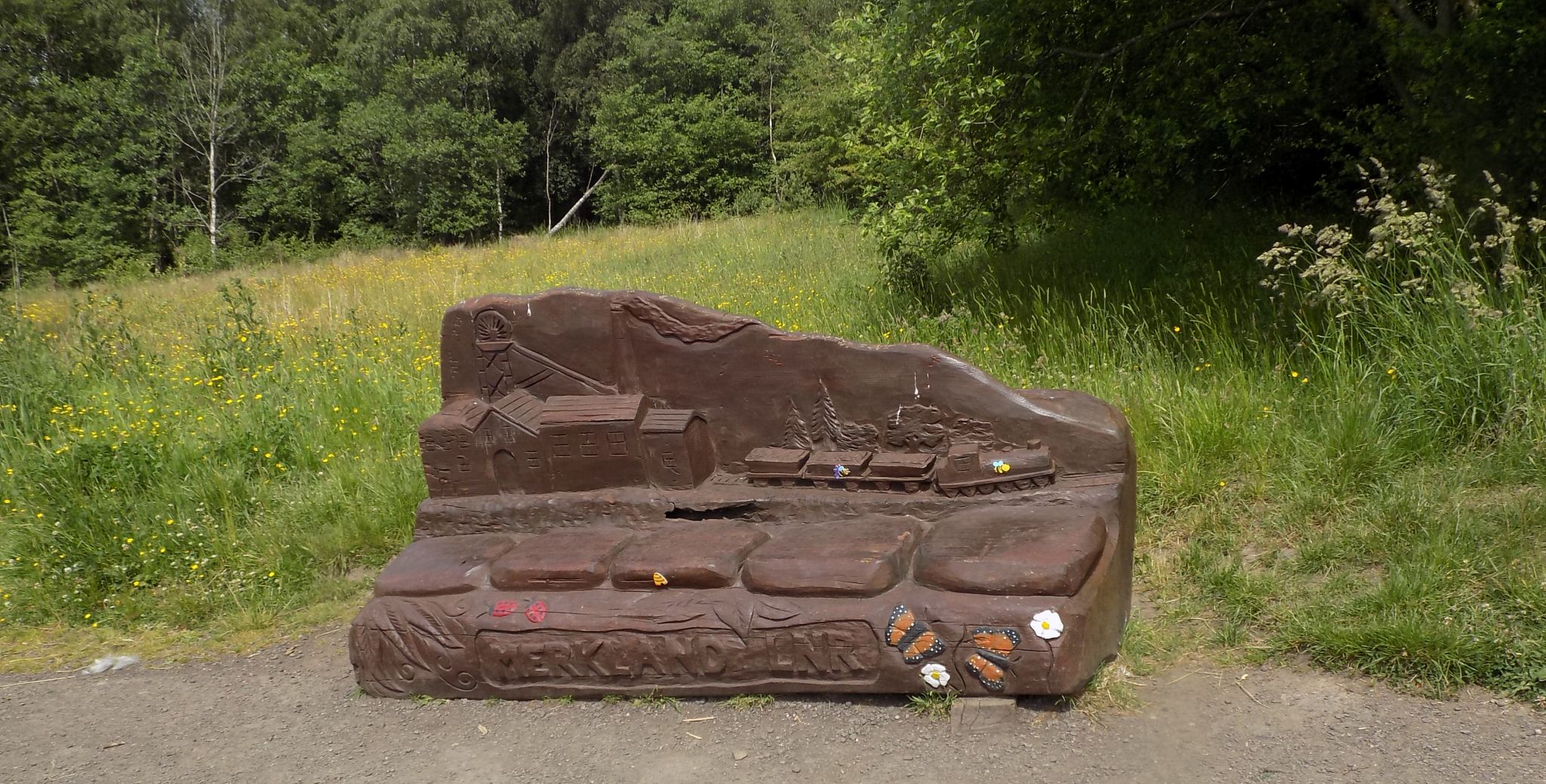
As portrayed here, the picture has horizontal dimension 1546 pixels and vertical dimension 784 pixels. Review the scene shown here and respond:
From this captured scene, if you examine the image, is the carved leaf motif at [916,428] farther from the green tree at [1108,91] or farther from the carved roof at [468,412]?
the green tree at [1108,91]

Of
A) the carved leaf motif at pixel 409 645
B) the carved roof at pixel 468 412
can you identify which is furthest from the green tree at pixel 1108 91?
the carved leaf motif at pixel 409 645

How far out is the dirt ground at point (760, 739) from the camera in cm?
321

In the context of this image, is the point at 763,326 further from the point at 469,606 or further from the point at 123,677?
the point at 123,677

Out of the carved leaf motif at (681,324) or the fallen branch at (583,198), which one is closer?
the carved leaf motif at (681,324)

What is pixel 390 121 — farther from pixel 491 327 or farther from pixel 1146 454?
pixel 1146 454

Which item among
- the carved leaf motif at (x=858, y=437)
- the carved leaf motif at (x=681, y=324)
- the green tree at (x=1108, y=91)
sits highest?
the green tree at (x=1108, y=91)

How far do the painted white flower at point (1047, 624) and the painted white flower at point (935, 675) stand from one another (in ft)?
1.12

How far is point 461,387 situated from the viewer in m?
4.76

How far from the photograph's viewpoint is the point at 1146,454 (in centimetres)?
501

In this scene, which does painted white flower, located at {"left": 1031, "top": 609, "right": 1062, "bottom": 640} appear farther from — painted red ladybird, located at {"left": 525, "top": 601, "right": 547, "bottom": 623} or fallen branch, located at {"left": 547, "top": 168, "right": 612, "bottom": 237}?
fallen branch, located at {"left": 547, "top": 168, "right": 612, "bottom": 237}

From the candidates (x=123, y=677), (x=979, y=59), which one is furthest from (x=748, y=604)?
(x=979, y=59)

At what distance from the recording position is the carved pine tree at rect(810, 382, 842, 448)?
14.2 ft

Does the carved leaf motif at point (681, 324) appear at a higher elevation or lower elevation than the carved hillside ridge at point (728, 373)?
higher

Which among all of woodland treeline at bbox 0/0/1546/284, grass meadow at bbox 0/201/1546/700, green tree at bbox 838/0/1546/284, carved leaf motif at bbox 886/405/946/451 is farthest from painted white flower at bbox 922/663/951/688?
woodland treeline at bbox 0/0/1546/284
